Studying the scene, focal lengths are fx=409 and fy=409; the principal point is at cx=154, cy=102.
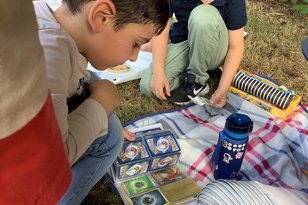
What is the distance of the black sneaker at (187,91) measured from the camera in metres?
1.80

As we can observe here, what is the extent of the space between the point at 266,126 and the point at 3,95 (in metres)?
1.40

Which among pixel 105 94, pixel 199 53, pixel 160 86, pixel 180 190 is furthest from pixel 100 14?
pixel 199 53

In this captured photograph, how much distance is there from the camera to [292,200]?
1.17m

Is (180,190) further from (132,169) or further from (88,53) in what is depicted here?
(88,53)

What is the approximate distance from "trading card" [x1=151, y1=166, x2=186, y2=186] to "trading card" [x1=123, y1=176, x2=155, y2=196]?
3 centimetres

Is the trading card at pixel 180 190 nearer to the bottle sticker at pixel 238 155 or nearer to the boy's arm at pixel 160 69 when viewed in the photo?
the bottle sticker at pixel 238 155

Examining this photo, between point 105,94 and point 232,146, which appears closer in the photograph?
point 105,94

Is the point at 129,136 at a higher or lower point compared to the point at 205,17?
lower

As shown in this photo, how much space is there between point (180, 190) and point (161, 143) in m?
0.17

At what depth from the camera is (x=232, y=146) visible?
1312 millimetres

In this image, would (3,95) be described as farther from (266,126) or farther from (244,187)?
(266,126)

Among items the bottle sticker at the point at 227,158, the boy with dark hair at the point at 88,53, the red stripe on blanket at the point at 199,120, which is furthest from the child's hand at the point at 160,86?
the boy with dark hair at the point at 88,53

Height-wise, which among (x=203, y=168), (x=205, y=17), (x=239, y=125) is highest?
(x=205, y=17)

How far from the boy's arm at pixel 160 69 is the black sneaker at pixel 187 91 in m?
0.05
